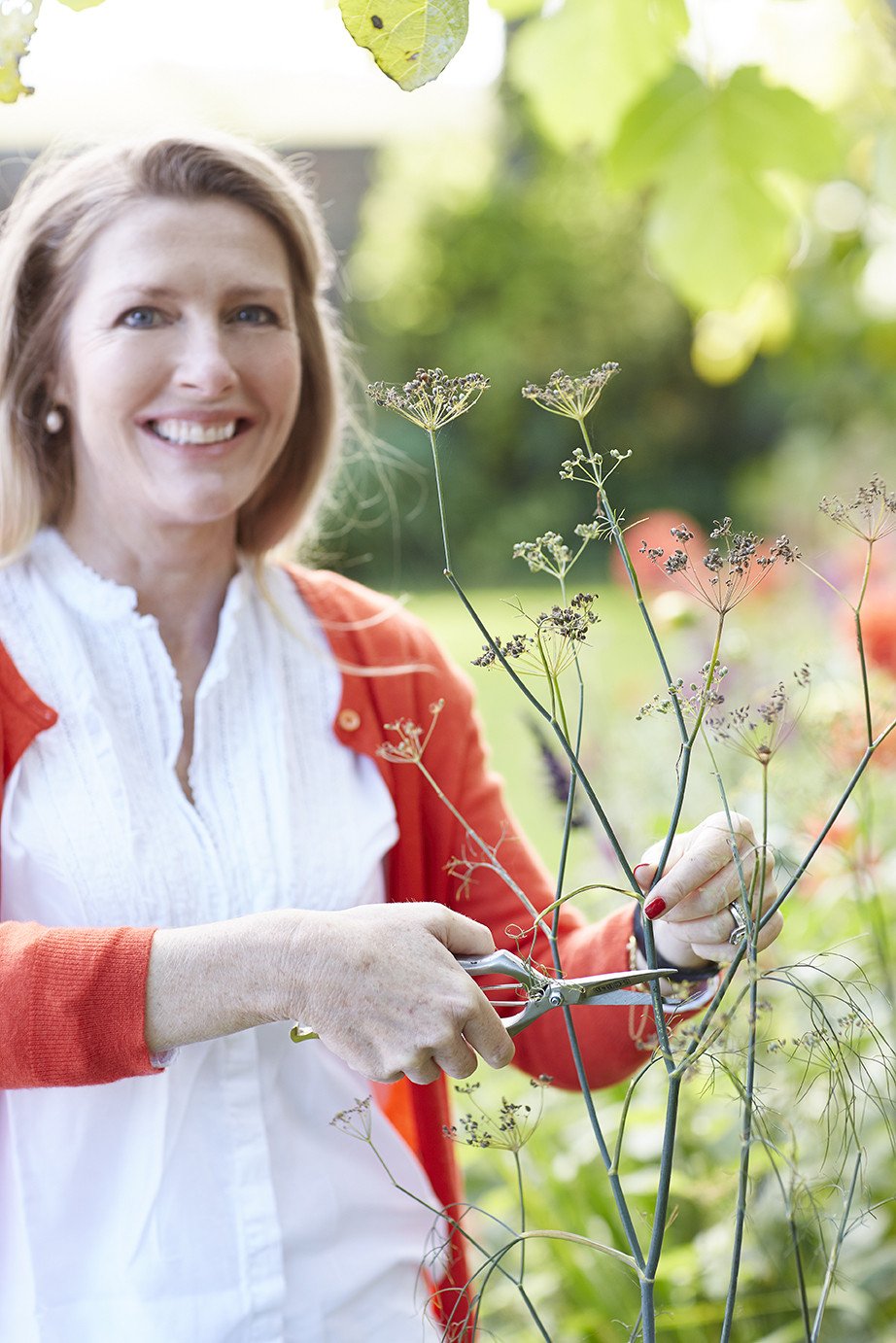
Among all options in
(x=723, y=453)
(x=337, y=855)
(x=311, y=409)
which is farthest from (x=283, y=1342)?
(x=723, y=453)

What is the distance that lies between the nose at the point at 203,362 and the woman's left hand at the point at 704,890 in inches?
23.4

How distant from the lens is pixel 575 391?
27.6 inches

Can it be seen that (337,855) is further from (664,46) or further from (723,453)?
(723,453)

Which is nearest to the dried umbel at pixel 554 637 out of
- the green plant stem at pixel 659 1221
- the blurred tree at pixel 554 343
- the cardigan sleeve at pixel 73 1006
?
the green plant stem at pixel 659 1221

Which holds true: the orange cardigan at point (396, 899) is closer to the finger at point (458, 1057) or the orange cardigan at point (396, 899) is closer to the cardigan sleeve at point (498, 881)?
the cardigan sleeve at point (498, 881)

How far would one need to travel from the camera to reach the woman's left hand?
82 cm

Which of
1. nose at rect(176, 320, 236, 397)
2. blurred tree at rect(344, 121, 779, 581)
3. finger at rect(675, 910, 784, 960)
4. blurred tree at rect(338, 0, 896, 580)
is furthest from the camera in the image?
blurred tree at rect(344, 121, 779, 581)

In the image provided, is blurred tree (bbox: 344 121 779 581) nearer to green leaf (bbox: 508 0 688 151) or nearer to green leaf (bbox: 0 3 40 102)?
green leaf (bbox: 508 0 688 151)

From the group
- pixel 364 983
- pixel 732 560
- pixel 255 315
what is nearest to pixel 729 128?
pixel 255 315

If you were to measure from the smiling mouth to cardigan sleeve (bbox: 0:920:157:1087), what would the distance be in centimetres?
48

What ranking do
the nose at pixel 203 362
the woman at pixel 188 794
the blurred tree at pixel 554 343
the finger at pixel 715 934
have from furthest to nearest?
1. the blurred tree at pixel 554 343
2. the nose at pixel 203 362
3. the woman at pixel 188 794
4. the finger at pixel 715 934

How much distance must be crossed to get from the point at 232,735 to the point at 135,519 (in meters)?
0.22

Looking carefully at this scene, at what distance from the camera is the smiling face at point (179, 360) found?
121 cm

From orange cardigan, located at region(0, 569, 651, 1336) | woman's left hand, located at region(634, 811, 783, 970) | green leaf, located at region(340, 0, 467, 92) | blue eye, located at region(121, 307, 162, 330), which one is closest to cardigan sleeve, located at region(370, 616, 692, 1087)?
orange cardigan, located at region(0, 569, 651, 1336)
